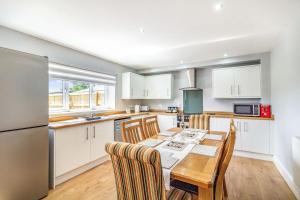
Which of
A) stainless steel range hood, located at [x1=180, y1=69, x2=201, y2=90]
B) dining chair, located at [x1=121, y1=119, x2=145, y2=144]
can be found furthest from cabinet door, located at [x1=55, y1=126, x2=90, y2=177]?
stainless steel range hood, located at [x1=180, y1=69, x2=201, y2=90]

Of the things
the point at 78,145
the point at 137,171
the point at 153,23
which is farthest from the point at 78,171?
the point at 153,23

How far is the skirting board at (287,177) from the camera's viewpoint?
1.96m

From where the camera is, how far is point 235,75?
3650 mm

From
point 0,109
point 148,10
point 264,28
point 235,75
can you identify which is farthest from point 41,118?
point 235,75

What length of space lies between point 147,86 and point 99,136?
252 cm

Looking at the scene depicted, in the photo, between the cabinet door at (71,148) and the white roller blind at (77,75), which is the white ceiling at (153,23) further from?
the cabinet door at (71,148)

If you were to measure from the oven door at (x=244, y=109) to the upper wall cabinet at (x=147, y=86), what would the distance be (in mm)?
1793

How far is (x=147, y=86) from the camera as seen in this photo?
5.02 m

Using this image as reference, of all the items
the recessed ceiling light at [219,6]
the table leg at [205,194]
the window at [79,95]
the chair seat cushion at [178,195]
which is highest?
the recessed ceiling light at [219,6]

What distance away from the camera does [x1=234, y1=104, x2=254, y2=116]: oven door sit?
341cm

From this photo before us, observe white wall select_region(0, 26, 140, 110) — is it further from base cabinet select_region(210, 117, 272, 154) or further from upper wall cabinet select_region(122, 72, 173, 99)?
base cabinet select_region(210, 117, 272, 154)

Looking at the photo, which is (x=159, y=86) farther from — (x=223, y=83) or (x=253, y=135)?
(x=253, y=135)

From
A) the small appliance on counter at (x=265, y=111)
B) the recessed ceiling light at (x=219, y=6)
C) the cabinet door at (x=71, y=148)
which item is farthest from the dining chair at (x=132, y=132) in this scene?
the small appliance on counter at (x=265, y=111)

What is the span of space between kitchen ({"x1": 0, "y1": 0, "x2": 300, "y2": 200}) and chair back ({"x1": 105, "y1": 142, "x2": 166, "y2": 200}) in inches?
7.3
